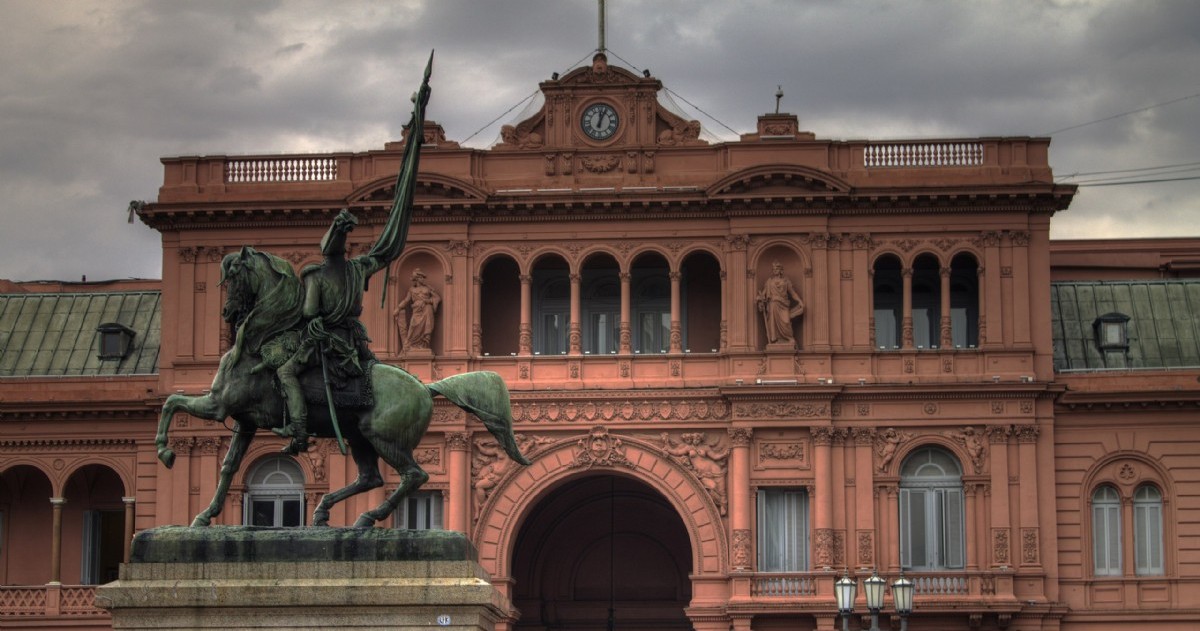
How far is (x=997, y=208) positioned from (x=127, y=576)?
42.8 metres

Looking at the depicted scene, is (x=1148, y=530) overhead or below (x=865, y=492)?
below

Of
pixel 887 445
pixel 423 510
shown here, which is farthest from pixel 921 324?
pixel 423 510

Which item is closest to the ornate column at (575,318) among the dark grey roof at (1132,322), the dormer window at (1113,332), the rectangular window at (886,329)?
the rectangular window at (886,329)

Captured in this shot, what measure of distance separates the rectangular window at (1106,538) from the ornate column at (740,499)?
9955mm

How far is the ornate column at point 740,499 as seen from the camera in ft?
212

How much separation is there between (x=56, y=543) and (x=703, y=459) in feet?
65.2

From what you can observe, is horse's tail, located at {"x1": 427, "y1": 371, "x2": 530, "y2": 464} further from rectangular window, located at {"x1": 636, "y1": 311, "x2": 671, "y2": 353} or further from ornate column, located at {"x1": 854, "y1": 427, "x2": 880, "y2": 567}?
rectangular window, located at {"x1": 636, "y1": 311, "x2": 671, "y2": 353}

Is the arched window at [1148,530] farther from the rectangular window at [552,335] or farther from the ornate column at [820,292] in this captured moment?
the rectangular window at [552,335]

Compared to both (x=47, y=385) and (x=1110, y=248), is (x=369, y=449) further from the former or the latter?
(x=1110, y=248)

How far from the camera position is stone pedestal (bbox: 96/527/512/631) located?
89.1ft

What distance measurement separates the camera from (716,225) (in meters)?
66.8

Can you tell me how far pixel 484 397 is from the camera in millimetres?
29766

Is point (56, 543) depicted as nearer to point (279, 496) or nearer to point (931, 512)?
point (279, 496)

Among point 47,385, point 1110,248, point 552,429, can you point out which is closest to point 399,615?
point 552,429
